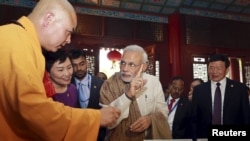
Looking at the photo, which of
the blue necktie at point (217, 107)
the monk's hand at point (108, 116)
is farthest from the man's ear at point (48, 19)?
the blue necktie at point (217, 107)

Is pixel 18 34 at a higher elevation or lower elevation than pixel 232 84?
higher

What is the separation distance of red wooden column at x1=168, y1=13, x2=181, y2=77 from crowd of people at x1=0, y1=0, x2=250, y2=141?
2.43 meters

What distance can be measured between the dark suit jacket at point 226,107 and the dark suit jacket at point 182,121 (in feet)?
1.20

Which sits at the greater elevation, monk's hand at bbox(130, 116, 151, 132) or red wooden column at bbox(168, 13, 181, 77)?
red wooden column at bbox(168, 13, 181, 77)

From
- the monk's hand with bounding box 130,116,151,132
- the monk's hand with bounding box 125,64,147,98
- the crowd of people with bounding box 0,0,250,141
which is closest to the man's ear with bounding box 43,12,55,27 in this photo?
the crowd of people with bounding box 0,0,250,141

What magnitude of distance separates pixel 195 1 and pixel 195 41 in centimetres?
101

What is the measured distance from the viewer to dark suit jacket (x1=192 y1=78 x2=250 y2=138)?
8.56 feet

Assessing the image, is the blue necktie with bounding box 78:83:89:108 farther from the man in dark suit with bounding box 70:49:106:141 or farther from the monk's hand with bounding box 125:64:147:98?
the monk's hand with bounding box 125:64:147:98

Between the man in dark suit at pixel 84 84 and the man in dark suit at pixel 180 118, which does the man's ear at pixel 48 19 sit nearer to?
the man in dark suit at pixel 84 84

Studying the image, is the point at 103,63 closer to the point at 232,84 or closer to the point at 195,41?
the point at 195,41

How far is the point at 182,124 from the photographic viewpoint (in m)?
3.23

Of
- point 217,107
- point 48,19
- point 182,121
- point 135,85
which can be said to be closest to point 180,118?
point 182,121

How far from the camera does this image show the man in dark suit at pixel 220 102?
2621 millimetres

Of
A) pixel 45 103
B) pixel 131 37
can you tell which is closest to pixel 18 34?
pixel 45 103
